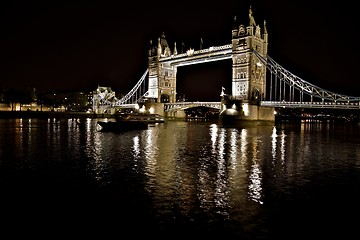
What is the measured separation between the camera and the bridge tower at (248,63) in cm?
5944

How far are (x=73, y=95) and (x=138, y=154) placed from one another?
429 ft

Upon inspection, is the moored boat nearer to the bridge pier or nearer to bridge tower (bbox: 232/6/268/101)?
the bridge pier

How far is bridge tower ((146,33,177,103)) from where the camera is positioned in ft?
261

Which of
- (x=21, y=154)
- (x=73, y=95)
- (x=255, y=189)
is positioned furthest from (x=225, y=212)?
(x=73, y=95)

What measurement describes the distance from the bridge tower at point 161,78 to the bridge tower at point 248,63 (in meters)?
20.3

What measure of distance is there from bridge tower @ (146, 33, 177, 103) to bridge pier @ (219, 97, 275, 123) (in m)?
22.9

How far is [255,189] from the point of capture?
413 inches

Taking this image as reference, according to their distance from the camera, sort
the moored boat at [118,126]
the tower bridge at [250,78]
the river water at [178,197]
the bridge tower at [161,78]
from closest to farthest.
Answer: the river water at [178,197]
the moored boat at [118,126]
the tower bridge at [250,78]
the bridge tower at [161,78]

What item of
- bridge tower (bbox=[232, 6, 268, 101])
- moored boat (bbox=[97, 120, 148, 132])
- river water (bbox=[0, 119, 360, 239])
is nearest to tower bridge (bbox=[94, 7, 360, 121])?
bridge tower (bbox=[232, 6, 268, 101])

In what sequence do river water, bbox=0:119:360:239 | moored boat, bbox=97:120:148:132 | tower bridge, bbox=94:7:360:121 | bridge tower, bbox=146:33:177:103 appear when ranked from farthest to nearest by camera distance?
bridge tower, bbox=146:33:177:103 < tower bridge, bbox=94:7:360:121 < moored boat, bbox=97:120:148:132 < river water, bbox=0:119:360:239

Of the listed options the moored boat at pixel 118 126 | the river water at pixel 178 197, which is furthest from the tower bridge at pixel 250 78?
the river water at pixel 178 197

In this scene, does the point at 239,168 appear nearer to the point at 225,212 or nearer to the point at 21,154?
the point at 225,212

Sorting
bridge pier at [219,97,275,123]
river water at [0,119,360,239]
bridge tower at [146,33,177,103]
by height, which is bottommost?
river water at [0,119,360,239]

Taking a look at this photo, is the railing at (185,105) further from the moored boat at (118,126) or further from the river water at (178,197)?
the river water at (178,197)
